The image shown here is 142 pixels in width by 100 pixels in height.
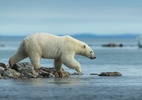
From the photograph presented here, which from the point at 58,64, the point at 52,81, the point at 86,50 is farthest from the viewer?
the point at 86,50

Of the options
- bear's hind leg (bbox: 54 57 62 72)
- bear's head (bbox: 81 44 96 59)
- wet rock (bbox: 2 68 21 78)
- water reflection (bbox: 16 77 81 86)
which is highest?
bear's head (bbox: 81 44 96 59)

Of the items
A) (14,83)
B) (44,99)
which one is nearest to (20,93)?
(44,99)

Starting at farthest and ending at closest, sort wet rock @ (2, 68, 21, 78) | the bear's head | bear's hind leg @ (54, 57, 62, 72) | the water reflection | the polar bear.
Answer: the bear's head, bear's hind leg @ (54, 57, 62, 72), the polar bear, wet rock @ (2, 68, 21, 78), the water reflection

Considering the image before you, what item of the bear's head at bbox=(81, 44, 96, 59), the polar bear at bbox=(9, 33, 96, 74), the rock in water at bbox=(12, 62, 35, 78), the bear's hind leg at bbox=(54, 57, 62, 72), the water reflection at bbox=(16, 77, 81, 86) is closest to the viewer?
the water reflection at bbox=(16, 77, 81, 86)

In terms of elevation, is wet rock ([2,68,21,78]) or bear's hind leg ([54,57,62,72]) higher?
bear's hind leg ([54,57,62,72])

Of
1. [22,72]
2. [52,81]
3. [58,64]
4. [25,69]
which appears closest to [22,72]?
[22,72]

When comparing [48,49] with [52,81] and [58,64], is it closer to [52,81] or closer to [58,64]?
[58,64]

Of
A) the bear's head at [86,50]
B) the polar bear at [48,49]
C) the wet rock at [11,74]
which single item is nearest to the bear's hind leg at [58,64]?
the polar bear at [48,49]

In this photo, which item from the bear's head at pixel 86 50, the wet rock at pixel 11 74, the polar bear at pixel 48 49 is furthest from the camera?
the bear's head at pixel 86 50

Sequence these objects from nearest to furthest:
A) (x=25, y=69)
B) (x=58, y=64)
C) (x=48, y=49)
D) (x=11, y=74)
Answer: (x=11, y=74), (x=25, y=69), (x=48, y=49), (x=58, y=64)

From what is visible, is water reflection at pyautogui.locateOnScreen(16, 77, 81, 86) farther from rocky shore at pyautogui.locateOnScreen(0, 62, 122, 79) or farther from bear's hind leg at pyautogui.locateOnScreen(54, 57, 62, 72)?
bear's hind leg at pyautogui.locateOnScreen(54, 57, 62, 72)

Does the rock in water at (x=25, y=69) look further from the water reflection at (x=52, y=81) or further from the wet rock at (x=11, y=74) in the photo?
the water reflection at (x=52, y=81)

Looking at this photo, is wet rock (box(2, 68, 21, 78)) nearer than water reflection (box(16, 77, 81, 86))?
No

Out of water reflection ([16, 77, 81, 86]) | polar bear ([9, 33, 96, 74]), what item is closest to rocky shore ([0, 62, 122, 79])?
polar bear ([9, 33, 96, 74])
